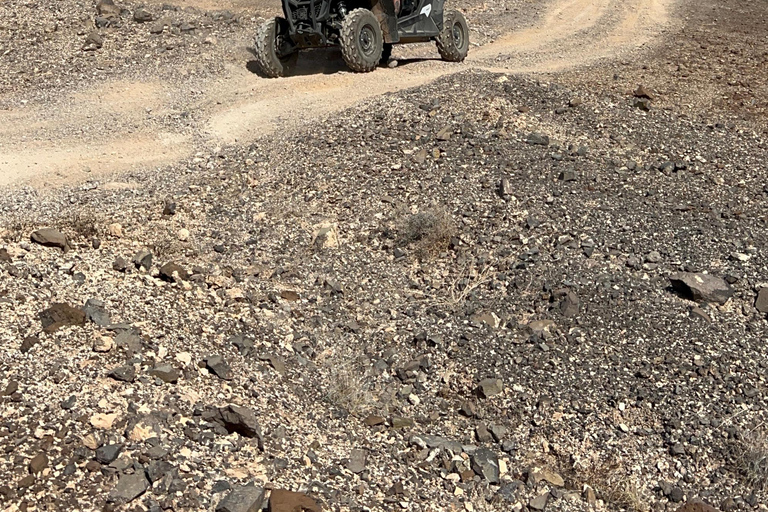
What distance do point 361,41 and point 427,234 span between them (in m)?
6.50

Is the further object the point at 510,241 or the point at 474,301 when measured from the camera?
the point at 510,241

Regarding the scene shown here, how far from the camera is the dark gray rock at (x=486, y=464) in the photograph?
5.36 metres

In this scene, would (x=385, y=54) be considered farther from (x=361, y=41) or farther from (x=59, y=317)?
(x=59, y=317)

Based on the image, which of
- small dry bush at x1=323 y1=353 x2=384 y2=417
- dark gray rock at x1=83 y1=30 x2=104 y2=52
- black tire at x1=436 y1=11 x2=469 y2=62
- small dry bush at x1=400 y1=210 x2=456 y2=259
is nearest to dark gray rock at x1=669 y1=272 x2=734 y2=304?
small dry bush at x1=400 y1=210 x2=456 y2=259

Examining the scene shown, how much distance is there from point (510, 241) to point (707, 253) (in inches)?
79.4

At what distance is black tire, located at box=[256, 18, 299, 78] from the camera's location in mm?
13484

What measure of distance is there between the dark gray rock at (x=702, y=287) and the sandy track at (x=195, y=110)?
20.1ft

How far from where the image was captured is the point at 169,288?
6.58m

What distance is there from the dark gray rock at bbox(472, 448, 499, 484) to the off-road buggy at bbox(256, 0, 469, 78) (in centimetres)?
910

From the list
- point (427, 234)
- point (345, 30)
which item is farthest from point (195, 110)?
point (427, 234)

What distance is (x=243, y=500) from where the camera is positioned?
4289 millimetres

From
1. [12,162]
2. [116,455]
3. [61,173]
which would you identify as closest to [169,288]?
[116,455]

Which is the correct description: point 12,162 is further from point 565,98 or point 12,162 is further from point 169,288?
point 565,98

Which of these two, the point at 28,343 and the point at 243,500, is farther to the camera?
the point at 28,343
